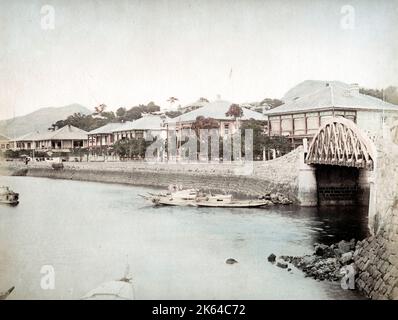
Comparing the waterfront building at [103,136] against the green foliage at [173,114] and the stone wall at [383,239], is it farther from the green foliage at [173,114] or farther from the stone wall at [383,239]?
the stone wall at [383,239]

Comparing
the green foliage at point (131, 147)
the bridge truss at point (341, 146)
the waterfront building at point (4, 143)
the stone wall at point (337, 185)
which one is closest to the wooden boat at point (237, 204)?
the stone wall at point (337, 185)

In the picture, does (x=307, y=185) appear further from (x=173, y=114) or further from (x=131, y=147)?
(x=131, y=147)

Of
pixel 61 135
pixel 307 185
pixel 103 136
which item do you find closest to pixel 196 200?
pixel 103 136

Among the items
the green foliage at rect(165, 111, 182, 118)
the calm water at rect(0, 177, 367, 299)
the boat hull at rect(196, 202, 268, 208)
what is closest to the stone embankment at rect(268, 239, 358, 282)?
the calm water at rect(0, 177, 367, 299)

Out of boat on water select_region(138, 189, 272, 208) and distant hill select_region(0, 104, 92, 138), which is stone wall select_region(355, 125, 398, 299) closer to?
boat on water select_region(138, 189, 272, 208)
